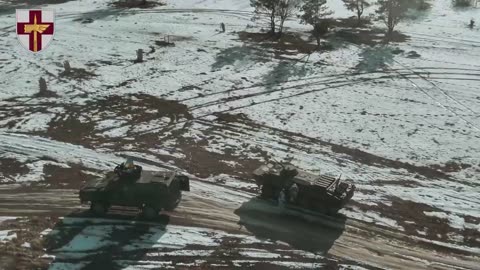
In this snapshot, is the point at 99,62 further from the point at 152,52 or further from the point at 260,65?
the point at 260,65

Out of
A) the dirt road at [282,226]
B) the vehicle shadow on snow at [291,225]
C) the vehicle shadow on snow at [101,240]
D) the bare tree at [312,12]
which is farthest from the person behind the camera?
the bare tree at [312,12]

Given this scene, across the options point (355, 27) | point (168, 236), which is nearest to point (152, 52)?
point (355, 27)

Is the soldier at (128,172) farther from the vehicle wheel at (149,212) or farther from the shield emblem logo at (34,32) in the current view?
the shield emblem logo at (34,32)

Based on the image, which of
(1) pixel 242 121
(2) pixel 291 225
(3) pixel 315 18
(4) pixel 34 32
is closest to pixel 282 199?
(2) pixel 291 225

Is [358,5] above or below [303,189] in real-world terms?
above

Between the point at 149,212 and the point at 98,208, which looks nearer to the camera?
the point at 149,212

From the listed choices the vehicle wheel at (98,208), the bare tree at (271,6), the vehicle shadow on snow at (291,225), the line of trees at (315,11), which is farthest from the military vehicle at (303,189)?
the bare tree at (271,6)

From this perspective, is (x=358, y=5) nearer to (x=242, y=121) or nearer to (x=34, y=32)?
(x=242, y=121)
